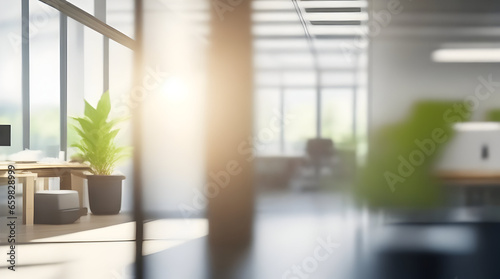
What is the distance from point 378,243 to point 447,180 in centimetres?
44

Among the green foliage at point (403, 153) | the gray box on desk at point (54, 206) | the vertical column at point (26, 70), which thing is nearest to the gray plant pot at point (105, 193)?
the gray box on desk at point (54, 206)

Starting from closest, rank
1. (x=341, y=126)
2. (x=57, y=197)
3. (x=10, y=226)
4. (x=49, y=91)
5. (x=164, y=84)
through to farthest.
Result: 1. (x=341, y=126)
2. (x=164, y=84)
3. (x=10, y=226)
4. (x=57, y=197)
5. (x=49, y=91)

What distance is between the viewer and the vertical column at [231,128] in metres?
2.73

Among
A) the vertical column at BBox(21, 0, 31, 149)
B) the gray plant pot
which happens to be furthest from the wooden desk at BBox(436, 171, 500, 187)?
the vertical column at BBox(21, 0, 31, 149)

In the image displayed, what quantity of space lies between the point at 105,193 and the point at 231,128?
196 cm

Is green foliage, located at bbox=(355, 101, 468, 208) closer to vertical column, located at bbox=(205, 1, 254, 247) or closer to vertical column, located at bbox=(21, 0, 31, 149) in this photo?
vertical column, located at bbox=(205, 1, 254, 247)

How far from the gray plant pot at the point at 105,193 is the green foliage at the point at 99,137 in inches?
15.0

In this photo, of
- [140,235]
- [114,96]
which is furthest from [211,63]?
[114,96]

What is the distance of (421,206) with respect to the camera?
2.67m

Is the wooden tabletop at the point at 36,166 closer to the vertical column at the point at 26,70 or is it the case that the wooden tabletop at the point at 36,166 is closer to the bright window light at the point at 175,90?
the vertical column at the point at 26,70

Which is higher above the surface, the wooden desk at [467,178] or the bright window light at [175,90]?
the bright window light at [175,90]

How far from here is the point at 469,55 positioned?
264cm

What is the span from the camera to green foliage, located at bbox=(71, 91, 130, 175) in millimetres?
5277

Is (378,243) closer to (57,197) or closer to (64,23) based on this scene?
(57,197)
